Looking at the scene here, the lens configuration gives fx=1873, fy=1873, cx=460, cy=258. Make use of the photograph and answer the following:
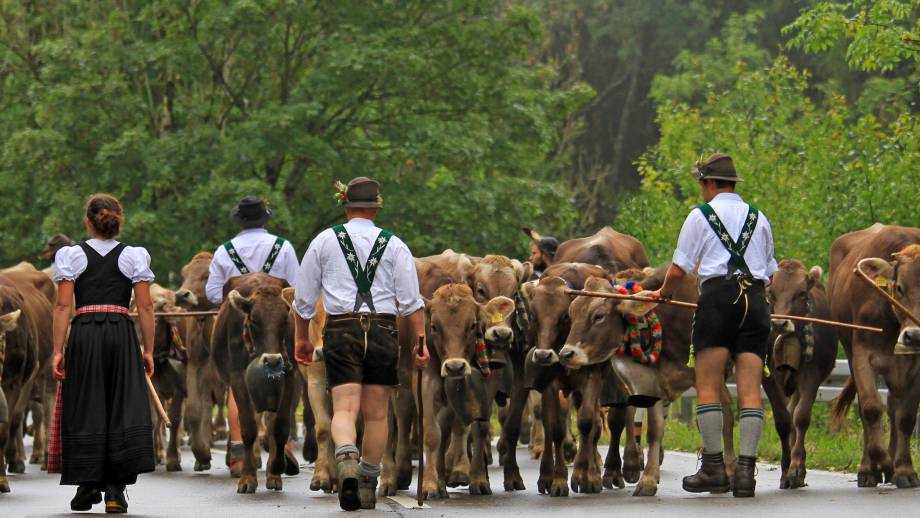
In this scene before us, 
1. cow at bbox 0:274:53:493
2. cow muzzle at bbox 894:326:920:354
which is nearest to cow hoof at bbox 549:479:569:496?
cow muzzle at bbox 894:326:920:354

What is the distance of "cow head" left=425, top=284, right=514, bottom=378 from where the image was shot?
13.7 metres

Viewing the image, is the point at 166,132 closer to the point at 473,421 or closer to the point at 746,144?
the point at 746,144

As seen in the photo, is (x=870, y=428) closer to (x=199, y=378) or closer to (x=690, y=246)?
(x=690, y=246)

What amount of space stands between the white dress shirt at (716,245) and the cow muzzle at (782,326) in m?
1.56

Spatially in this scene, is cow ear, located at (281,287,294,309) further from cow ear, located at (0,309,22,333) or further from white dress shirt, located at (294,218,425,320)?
white dress shirt, located at (294,218,425,320)

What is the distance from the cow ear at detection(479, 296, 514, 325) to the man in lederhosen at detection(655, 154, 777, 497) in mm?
1542

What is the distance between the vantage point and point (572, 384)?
14844mm

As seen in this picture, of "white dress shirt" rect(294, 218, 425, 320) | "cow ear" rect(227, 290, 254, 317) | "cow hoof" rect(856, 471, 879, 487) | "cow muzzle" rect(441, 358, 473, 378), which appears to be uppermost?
"white dress shirt" rect(294, 218, 425, 320)

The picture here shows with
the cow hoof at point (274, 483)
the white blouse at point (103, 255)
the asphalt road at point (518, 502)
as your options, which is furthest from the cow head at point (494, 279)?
the white blouse at point (103, 255)

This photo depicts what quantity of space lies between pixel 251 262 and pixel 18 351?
6.95 ft

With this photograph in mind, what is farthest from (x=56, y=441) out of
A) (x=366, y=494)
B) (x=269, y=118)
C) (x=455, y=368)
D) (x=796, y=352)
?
(x=269, y=118)

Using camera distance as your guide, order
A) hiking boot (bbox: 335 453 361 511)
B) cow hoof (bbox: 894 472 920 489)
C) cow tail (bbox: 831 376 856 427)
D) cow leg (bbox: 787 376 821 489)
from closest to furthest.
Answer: hiking boot (bbox: 335 453 361 511)
cow hoof (bbox: 894 472 920 489)
cow leg (bbox: 787 376 821 489)
cow tail (bbox: 831 376 856 427)

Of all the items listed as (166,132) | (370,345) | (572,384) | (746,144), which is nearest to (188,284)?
(572,384)

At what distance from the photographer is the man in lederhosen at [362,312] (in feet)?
40.0
